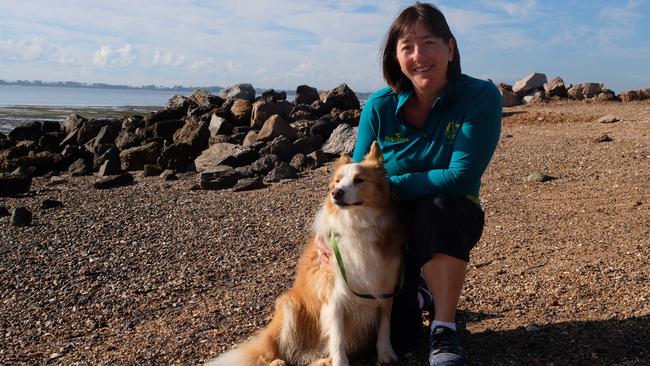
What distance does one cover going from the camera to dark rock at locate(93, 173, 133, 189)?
13953 millimetres

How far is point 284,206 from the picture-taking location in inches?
399

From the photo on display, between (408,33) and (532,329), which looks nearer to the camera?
(408,33)

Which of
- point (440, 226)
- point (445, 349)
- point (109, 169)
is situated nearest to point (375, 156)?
point (440, 226)

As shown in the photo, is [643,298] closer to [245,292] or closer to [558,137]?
[245,292]

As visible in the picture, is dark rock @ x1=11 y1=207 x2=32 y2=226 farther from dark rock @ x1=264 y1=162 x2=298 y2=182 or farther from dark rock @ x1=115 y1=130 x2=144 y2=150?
dark rock @ x1=115 y1=130 x2=144 y2=150

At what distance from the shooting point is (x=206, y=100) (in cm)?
2302

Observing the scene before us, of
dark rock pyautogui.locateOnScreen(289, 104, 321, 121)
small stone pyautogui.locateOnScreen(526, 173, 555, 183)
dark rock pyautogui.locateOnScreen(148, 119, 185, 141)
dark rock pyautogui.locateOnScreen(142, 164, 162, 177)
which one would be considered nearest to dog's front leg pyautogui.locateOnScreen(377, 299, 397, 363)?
small stone pyautogui.locateOnScreen(526, 173, 555, 183)

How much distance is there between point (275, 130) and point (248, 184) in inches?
174

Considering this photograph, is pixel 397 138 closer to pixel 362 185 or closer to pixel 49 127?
pixel 362 185

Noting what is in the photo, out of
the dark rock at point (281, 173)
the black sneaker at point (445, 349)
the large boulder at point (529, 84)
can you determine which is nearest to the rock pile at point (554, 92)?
the large boulder at point (529, 84)

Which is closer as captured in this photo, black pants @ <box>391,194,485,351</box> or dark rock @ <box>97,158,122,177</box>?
black pants @ <box>391,194,485,351</box>

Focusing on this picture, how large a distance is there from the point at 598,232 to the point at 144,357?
15.4 ft

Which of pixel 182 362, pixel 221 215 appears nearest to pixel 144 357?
pixel 182 362

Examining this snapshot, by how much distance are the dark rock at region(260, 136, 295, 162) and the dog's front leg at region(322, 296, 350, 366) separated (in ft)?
34.5
